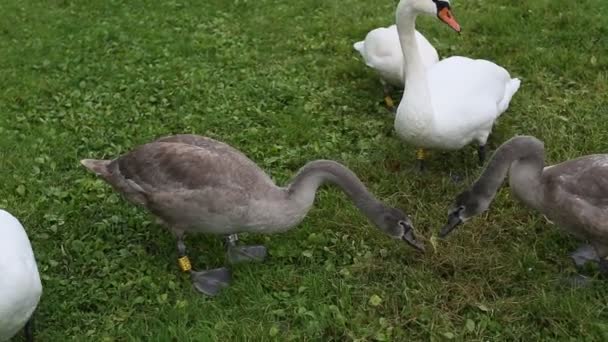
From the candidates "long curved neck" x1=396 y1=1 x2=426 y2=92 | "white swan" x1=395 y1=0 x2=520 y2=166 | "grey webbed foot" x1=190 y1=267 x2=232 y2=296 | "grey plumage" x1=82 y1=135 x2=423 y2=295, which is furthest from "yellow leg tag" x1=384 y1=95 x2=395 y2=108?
"grey webbed foot" x1=190 y1=267 x2=232 y2=296

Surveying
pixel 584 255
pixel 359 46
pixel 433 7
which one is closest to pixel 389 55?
pixel 359 46

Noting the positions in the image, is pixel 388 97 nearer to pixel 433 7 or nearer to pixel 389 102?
pixel 389 102

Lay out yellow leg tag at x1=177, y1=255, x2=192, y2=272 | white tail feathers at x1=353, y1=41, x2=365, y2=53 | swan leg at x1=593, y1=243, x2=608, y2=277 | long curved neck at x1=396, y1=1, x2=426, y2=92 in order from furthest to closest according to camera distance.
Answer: white tail feathers at x1=353, y1=41, x2=365, y2=53, long curved neck at x1=396, y1=1, x2=426, y2=92, yellow leg tag at x1=177, y1=255, x2=192, y2=272, swan leg at x1=593, y1=243, x2=608, y2=277

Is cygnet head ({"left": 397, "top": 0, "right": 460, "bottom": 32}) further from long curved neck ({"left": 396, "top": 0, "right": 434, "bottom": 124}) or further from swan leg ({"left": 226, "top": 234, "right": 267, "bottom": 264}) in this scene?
swan leg ({"left": 226, "top": 234, "right": 267, "bottom": 264})

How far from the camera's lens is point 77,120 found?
661 centimetres

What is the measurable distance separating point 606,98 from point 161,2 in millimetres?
5229

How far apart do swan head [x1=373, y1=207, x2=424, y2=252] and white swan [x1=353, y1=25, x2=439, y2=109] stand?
2.33 meters

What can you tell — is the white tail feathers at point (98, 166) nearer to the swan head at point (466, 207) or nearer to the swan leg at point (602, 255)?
the swan head at point (466, 207)

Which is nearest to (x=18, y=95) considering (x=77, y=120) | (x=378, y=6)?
(x=77, y=120)

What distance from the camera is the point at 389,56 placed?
643cm

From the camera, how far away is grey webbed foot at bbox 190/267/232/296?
176 inches

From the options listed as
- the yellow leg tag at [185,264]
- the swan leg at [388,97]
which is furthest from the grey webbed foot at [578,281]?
the swan leg at [388,97]

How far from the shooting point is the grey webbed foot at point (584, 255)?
14.5 feet

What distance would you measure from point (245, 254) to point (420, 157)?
63.1 inches
